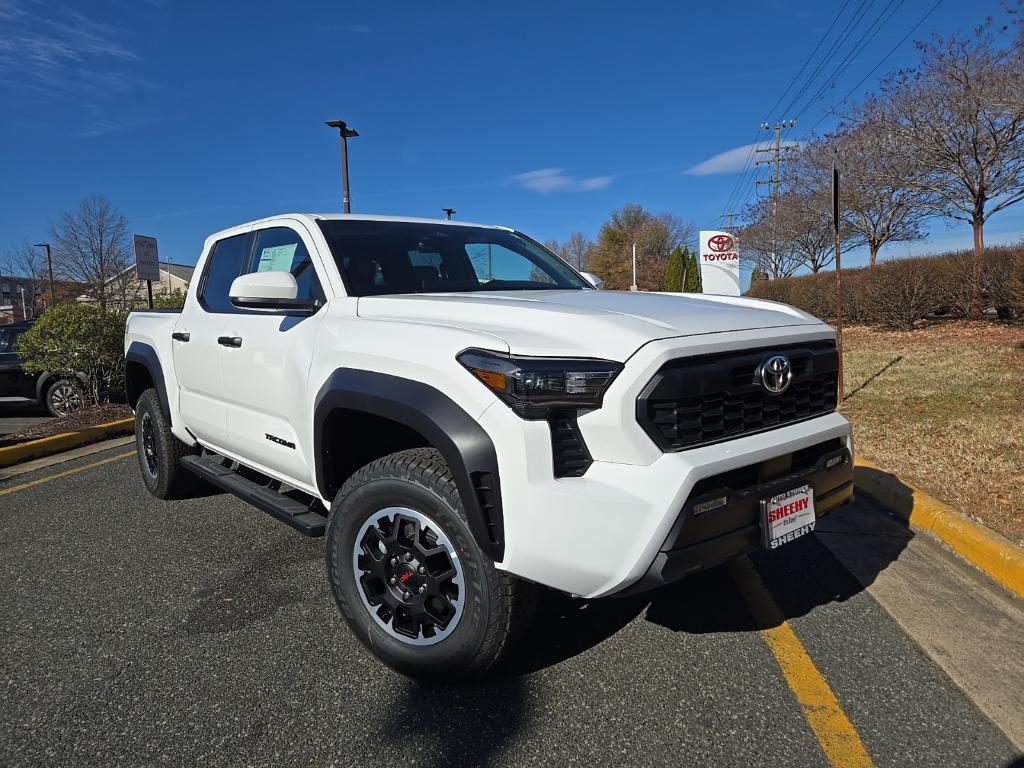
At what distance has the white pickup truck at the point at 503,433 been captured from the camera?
2.04 meters

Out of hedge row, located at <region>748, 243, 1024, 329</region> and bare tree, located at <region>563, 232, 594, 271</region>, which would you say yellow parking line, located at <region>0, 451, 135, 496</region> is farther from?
bare tree, located at <region>563, 232, 594, 271</region>

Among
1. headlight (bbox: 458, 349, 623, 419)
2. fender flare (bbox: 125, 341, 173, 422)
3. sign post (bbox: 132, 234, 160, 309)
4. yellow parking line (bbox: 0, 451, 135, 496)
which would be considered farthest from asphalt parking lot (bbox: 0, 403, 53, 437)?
headlight (bbox: 458, 349, 623, 419)

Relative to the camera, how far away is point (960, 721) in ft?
7.35

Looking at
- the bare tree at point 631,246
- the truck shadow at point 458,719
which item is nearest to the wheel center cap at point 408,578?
the truck shadow at point 458,719

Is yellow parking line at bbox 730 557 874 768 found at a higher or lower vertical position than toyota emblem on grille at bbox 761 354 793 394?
lower

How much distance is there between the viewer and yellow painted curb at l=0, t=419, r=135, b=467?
6.45m

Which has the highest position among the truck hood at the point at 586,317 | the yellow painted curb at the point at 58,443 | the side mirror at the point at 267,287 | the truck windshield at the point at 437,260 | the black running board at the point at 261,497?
the truck windshield at the point at 437,260

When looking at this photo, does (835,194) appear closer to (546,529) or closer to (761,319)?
(761,319)

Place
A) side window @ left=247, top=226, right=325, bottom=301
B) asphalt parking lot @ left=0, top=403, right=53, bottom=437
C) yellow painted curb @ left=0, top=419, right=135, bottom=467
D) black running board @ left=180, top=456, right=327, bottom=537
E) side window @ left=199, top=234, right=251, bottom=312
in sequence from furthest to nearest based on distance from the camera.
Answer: asphalt parking lot @ left=0, top=403, right=53, bottom=437 → yellow painted curb @ left=0, top=419, right=135, bottom=467 → side window @ left=199, top=234, right=251, bottom=312 → side window @ left=247, top=226, right=325, bottom=301 → black running board @ left=180, top=456, right=327, bottom=537

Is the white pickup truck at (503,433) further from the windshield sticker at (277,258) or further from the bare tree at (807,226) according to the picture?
the bare tree at (807,226)

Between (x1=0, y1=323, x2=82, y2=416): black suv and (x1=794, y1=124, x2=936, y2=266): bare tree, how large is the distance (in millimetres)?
14293

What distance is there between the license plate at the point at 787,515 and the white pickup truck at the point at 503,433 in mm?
12

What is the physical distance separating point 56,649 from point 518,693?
1.98m

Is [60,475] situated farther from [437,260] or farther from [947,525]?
[947,525]
